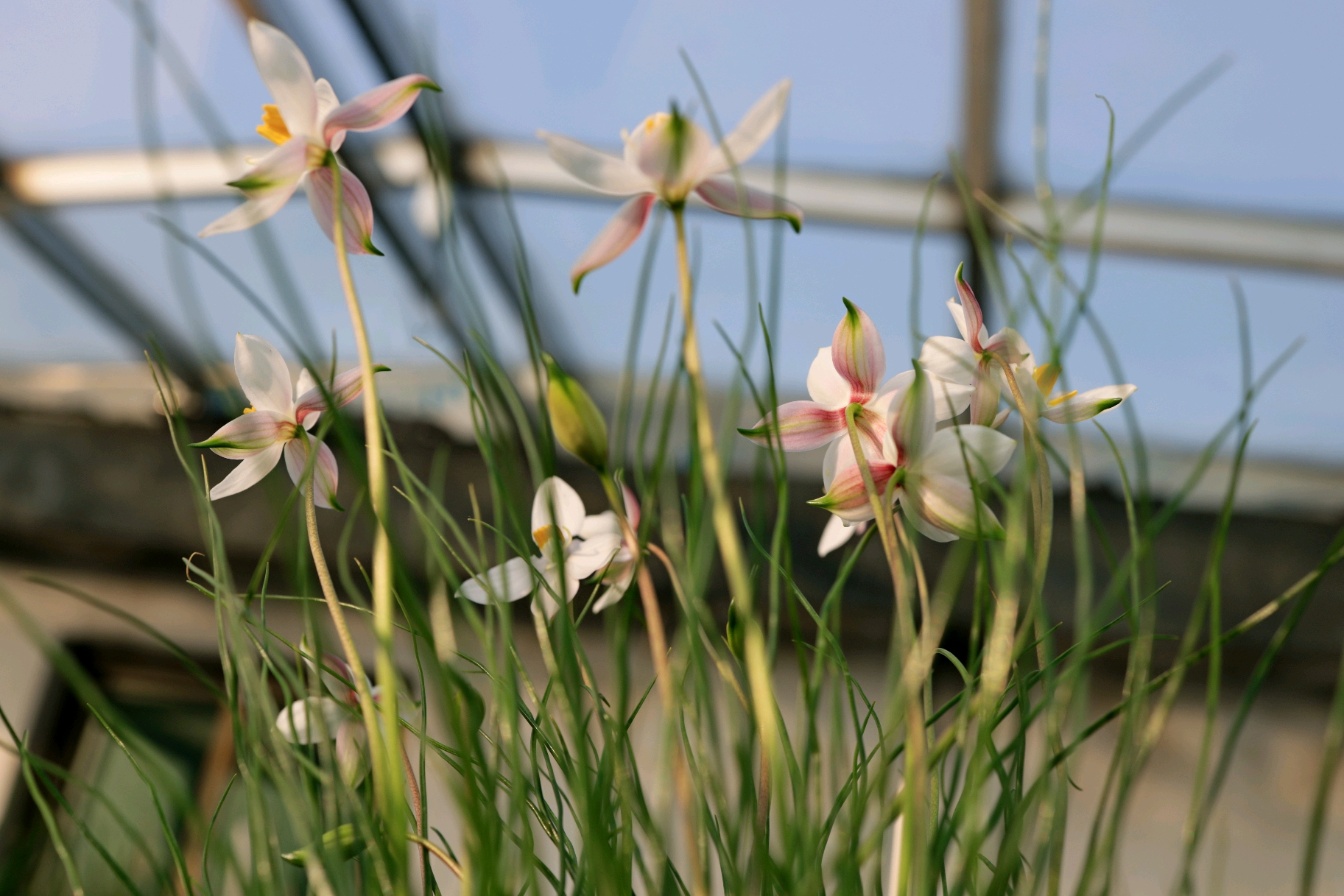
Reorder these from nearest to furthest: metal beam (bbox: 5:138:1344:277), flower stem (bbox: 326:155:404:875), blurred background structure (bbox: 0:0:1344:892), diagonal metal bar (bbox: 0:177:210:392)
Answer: flower stem (bbox: 326:155:404:875) < blurred background structure (bbox: 0:0:1344:892) < metal beam (bbox: 5:138:1344:277) < diagonal metal bar (bbox: 0:177:210:392)

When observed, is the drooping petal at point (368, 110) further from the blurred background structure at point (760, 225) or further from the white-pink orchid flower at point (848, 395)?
the blurred background structure at point (760, 225)

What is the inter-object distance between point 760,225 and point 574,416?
1.85 metres

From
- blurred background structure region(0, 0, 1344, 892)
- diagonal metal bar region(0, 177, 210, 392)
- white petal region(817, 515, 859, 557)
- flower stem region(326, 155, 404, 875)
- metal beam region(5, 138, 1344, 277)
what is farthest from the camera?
diagonal metal bar region(0, 177, 210, 392)

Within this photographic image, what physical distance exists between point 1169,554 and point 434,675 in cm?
188

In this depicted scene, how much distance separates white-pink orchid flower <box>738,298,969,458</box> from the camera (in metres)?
0.22

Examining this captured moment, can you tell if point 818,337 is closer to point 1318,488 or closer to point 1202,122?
point 1202,122

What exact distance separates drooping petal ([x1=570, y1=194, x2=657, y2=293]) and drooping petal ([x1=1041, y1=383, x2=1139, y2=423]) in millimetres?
→ 113

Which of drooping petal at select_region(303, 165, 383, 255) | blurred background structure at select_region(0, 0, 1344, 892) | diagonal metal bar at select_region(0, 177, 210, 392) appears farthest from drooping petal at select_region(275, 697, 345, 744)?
diagonal metal bar at select_region(0, 177, 210, 392)

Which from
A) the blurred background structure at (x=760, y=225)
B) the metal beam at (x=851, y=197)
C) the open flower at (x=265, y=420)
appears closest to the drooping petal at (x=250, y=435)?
the open flower at (x=265, y=420)

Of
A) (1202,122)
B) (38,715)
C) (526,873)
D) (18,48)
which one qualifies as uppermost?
(18,48)

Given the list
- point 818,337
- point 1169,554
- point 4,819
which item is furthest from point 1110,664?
point 4,819

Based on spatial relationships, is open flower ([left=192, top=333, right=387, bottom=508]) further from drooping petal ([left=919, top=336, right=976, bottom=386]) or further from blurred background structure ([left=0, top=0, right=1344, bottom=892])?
blurred background structure ([left=0, top=0, right=1344, bottom=892])

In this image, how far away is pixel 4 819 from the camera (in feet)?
6.16

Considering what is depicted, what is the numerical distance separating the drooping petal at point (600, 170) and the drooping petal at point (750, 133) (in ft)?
0.05
